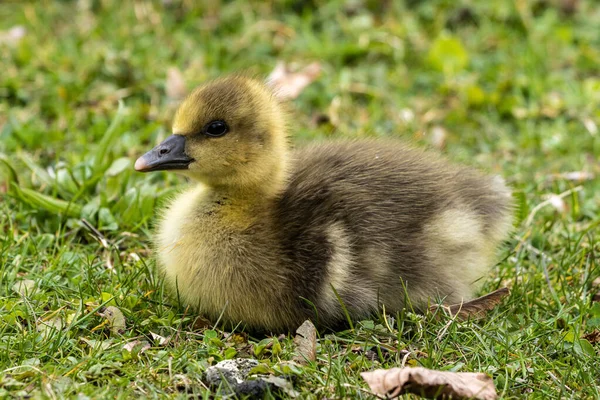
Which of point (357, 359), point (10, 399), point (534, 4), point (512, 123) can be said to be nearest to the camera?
point (10, 399)

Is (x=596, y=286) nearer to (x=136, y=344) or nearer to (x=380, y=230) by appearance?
(x=380, y=230)

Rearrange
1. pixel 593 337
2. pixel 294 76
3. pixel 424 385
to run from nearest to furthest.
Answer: pixel 424 385, pixel 593 337, pixel 294 76

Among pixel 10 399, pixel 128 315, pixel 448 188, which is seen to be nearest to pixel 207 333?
pixel 128 315

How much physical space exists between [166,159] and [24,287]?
64cm

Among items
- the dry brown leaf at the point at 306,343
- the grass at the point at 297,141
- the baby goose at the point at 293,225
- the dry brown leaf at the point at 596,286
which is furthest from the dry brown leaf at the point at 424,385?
the dry brown leaf at the point at 596,286

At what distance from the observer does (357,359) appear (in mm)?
2680

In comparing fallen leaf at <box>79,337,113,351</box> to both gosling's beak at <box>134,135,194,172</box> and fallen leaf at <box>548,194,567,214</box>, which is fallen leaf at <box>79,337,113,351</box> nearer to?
gosling's beak at <box>134,135,194,172</box>

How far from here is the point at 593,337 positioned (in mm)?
2936

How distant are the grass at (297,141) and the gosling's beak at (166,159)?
0.38 meters

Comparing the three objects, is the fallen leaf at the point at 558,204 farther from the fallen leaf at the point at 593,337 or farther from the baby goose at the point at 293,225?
the fallen leaf at the point at 593,337

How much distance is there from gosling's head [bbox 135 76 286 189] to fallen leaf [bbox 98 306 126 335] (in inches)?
18.7

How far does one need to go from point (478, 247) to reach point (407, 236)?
0.93 feet

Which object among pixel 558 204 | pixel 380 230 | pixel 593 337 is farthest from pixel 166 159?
pixel 558 204

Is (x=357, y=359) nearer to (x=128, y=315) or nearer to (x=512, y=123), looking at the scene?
(x=128, y=315)
